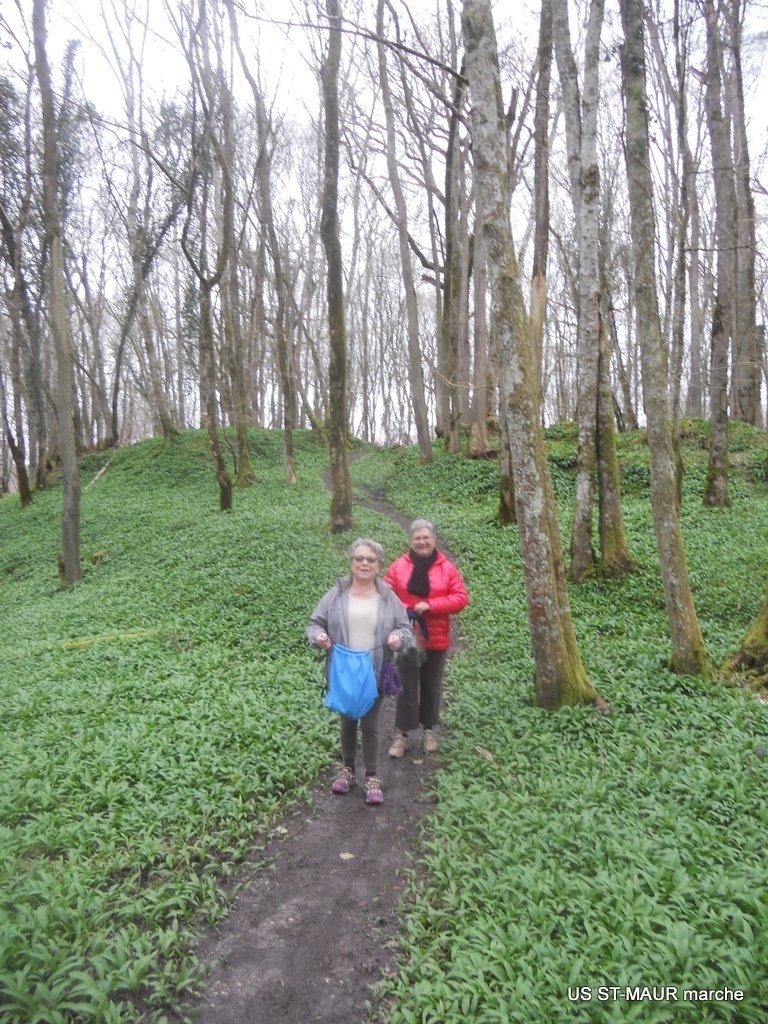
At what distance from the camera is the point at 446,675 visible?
761 cm

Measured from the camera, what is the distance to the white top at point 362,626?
482 centimetres

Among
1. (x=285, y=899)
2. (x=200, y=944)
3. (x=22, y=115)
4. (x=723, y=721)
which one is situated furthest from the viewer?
(x=22, y=115)

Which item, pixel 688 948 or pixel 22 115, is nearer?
pixel 688 948

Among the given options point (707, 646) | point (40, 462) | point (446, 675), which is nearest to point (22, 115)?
point (40, 462)

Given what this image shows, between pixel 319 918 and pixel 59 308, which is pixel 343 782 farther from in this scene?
pixel 59 308

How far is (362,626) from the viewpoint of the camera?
483cm

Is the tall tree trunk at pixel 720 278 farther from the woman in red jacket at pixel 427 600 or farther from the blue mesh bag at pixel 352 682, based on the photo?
the blue mesh bag at pixel 352 682

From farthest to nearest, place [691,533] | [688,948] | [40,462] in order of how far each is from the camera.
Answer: [40,462], [691,533], [688,948]

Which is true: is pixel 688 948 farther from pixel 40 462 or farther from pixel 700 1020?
pixel 40 462

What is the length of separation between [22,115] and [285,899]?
2476cm

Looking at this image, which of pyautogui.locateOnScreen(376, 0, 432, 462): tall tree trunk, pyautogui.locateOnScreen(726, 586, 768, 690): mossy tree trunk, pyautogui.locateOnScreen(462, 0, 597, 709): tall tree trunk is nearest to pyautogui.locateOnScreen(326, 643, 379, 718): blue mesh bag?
pyautogui.locateOnScreen(462, 0, 597, 709): tall tree trunk

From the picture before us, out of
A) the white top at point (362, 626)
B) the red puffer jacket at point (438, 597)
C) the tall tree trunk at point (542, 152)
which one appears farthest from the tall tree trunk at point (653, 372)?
the tall tree trunk at point (542, 152)

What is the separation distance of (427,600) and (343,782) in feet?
5.09

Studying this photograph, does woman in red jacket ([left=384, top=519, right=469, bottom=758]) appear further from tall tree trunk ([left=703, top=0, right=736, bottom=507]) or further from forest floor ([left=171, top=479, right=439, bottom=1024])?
tall tree trunk ([left=703, top=0, right=736, bottom=507])
